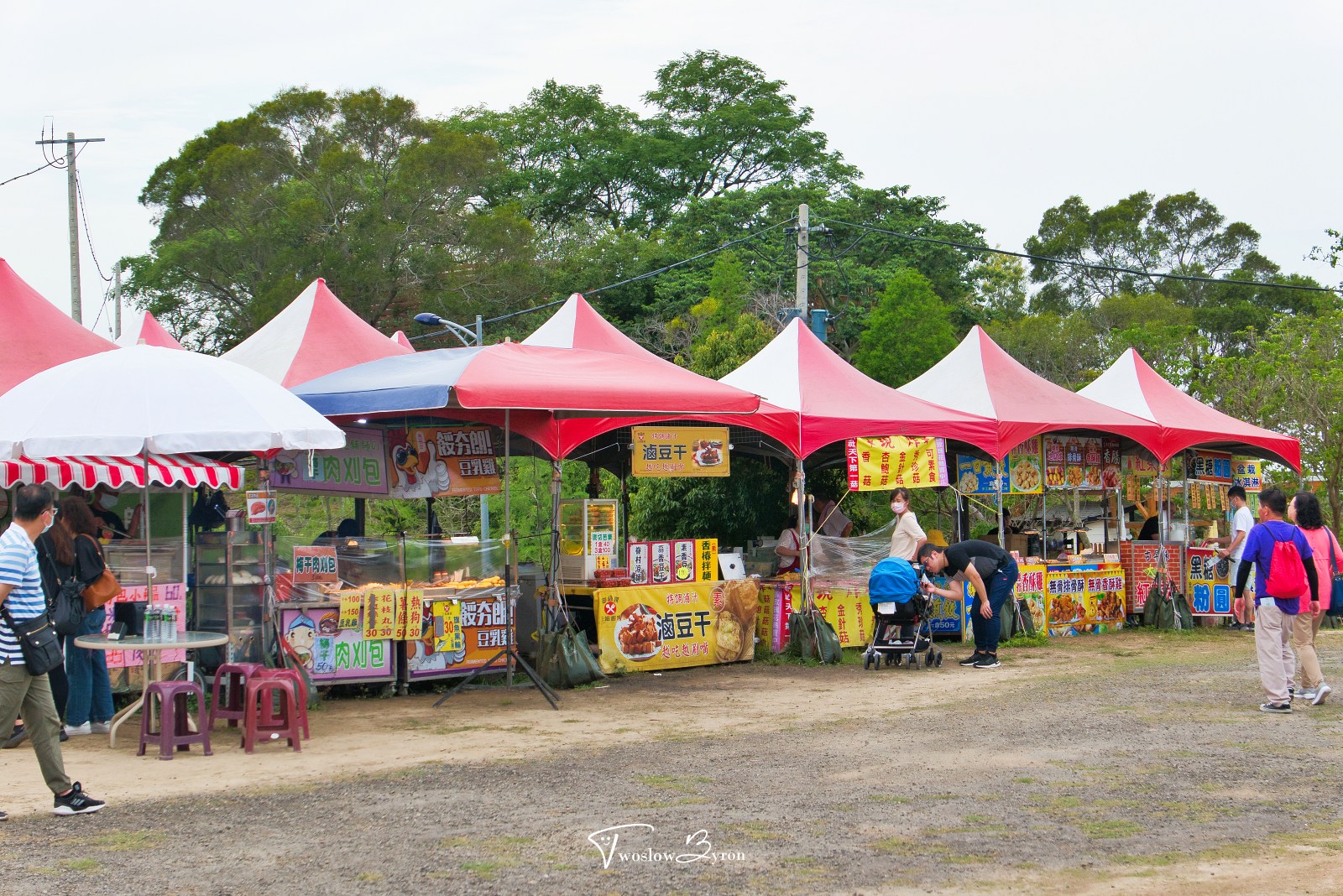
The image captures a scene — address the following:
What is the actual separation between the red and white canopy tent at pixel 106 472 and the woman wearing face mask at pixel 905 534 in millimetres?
7093

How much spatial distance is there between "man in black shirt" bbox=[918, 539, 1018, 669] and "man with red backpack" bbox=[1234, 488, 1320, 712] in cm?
306

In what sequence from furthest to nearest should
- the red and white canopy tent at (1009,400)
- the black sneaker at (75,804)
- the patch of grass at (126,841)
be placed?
the red and white canopy tent at (1009,400) < the black sneaker at (75,804) < the patch of grass at (126,841)

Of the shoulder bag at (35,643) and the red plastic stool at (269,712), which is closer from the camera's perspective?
the shoulder bag at (35,643)

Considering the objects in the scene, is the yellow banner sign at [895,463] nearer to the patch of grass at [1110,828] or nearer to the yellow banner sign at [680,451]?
the yellow banner sign at [680,451]

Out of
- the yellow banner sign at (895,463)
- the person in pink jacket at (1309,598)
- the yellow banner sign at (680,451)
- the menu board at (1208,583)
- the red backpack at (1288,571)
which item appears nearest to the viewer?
the red backpack at (1288,571)

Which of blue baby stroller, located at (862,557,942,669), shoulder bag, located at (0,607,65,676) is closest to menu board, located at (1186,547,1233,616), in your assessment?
blue baby stroller, located at (862,557,942,669)

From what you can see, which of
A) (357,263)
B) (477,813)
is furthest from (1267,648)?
(357,263)

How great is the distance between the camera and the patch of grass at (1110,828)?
592 centimetres

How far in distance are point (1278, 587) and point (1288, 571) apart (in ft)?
0.47

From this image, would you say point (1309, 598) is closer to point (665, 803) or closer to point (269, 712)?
point (665, 803)

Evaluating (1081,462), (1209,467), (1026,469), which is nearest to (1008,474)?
(1026,469)

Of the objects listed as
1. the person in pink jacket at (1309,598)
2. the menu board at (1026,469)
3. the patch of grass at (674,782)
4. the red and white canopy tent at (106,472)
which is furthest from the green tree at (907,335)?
the patch of grass at (674,782)

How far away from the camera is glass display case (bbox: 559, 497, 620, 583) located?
1218 centimetres

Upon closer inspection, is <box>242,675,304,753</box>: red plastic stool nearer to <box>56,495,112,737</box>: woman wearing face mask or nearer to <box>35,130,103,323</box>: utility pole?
<box>56,495,112,737</box>: woman wearing face mask
